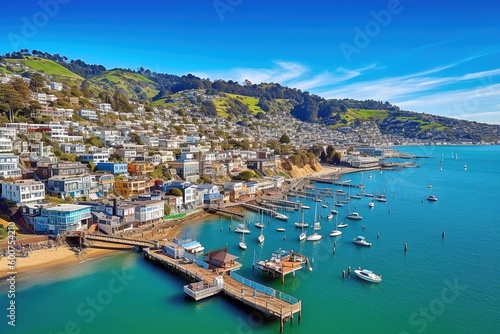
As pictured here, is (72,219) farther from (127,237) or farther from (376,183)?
(376,183)

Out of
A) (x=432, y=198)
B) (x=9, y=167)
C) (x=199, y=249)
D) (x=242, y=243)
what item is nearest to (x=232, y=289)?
(x=199, y=249)


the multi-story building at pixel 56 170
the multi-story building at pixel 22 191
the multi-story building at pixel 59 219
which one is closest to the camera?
the multi-story building at pixel 59 219

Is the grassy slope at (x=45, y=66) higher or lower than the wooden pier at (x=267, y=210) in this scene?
higher

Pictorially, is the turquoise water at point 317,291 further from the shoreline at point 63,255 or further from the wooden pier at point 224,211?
the wooden pier at point 224,211

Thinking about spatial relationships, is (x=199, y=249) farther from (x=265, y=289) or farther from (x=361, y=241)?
(x=361, y=241)

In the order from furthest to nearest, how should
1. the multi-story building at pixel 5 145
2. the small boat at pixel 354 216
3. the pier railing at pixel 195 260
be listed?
the small boat at pixel 354 216, the multi-story building at pixel 5 145, the pier railing at pixel 195 260

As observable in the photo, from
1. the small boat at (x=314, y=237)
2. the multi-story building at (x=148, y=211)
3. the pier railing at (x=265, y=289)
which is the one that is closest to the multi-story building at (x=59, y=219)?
the multi-story building at (x=148, y=211)

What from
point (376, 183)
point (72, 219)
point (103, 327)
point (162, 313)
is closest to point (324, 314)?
point (162, 313)
